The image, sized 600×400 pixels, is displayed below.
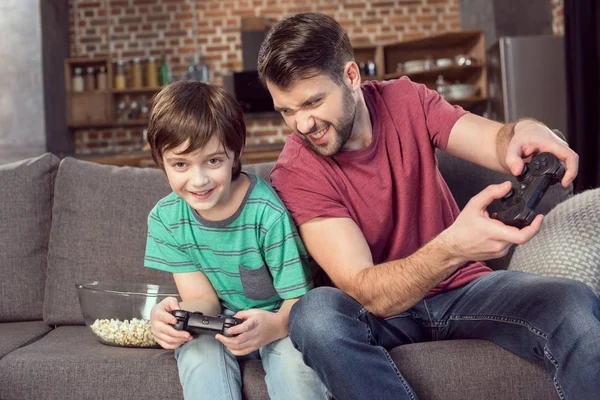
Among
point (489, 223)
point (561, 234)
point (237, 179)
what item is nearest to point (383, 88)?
point (237, 179)

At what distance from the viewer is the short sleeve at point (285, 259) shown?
149 cm

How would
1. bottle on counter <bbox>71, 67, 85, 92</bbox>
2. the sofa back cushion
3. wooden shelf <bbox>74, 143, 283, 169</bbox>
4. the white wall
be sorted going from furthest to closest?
bottle on counter <bbox>71, 67, 85, 92</bbox>, the white wall, wooden shelf <bbox>74, 143, 283, 169</bbox>, the sofa back cushion


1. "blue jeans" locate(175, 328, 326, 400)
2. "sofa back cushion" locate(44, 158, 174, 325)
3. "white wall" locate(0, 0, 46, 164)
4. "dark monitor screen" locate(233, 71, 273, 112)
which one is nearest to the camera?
"blue jeans" locate(175, 328, 326, 400)

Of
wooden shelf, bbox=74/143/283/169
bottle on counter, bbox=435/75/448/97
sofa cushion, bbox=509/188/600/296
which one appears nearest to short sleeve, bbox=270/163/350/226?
sofa cushion, bbox=509/188/600/296

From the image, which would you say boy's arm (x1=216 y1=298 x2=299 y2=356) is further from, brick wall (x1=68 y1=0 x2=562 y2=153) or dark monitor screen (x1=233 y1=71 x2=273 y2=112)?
brick wall (x1=68 y1=0 x2=562 y2=153)

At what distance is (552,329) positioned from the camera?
4.19ft

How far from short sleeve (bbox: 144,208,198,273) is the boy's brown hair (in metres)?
0.15

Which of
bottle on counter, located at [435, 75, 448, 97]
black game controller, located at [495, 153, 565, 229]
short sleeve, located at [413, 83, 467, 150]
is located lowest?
black game controller, located at [495, 153, 565, 229]

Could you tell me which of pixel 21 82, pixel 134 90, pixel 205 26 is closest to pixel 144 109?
pixel 134 90

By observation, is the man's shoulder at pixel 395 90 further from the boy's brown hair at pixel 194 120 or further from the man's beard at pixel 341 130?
the boy's brown hair at pixel 194 120

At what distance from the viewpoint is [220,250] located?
153 centimetres

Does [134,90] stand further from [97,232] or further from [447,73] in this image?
[97,232]

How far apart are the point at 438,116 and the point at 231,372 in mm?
741

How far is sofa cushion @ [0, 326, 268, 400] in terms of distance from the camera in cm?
145
